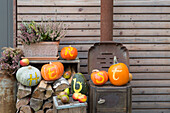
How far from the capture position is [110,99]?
2584 mm

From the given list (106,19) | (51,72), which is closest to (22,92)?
(51,72)

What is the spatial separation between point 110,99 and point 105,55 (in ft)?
2.68

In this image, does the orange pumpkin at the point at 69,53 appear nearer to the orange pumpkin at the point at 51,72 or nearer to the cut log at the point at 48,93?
the orange pumpkin at the point at 51,72

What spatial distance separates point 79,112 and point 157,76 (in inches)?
80.5

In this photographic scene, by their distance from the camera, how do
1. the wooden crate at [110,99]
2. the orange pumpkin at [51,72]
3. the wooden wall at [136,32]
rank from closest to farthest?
1. the wooden crate at [110,99]
2. the orange pumpkin at [51,72]
3. the wooden wall at [136,32]

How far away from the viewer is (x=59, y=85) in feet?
9.33

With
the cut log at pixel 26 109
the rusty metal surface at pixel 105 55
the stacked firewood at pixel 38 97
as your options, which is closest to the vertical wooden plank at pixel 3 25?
the stacked firewood at pixel 38 97

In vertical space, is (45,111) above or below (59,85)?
below

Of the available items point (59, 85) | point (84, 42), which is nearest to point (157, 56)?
point (84, 42)

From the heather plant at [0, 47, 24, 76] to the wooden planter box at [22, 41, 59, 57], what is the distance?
0.14m

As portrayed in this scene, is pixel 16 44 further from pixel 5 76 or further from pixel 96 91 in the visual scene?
pixel 96 91

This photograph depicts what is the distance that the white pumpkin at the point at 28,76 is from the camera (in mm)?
2832

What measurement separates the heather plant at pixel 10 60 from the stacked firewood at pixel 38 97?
12.7 inches

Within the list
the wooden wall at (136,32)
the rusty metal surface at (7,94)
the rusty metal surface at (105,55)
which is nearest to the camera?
the rusty metal surface at (7,94)
